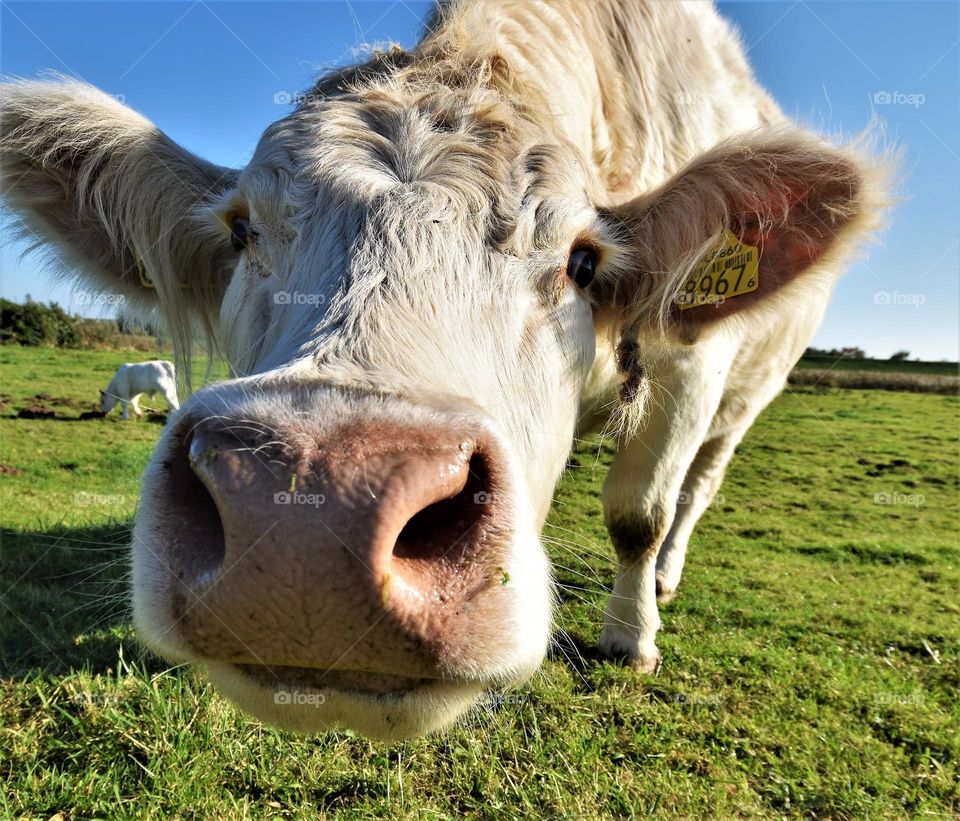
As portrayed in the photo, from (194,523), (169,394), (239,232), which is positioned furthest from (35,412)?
(194,523)

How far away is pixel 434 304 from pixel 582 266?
852 millimetres

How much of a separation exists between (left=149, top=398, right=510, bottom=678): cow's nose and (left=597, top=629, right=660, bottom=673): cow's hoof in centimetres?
282

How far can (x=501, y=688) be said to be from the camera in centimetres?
170

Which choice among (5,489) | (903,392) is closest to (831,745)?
(5,489)

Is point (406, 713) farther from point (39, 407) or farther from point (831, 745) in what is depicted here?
point (39, 407)

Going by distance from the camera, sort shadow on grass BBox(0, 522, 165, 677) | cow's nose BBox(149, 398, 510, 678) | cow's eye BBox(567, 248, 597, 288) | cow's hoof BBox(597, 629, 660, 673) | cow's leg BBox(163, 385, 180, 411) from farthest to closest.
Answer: cow's leg BBox(163, 385, 180, 411) < cow's hoof BBox(597, 629, 660, 673) < shadow on grass BBox(0, 522, 165, 677) < cow's eye BBox(567, 248, 597, 288) < cow's nose BBox(149, 398, 510, 678)

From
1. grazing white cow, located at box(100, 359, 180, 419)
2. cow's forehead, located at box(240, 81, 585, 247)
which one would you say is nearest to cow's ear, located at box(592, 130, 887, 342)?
cow's forehead, located at box(240, 81, 585, 247)

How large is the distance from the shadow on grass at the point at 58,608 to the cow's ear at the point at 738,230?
225cm

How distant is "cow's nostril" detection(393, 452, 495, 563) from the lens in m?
1.39

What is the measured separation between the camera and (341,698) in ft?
4.83

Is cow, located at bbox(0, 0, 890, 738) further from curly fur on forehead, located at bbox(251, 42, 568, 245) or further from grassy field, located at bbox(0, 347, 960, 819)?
grassy field, located at bbox(0, 347, 960, 819)

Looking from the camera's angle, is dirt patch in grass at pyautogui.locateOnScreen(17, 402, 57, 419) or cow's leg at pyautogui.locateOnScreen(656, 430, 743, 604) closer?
cow's leg at pyautogui.locateOnScreen(656, 430, 743, 604)

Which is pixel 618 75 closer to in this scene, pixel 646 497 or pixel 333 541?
pixel 646 497

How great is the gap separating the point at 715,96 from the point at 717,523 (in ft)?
18.0
